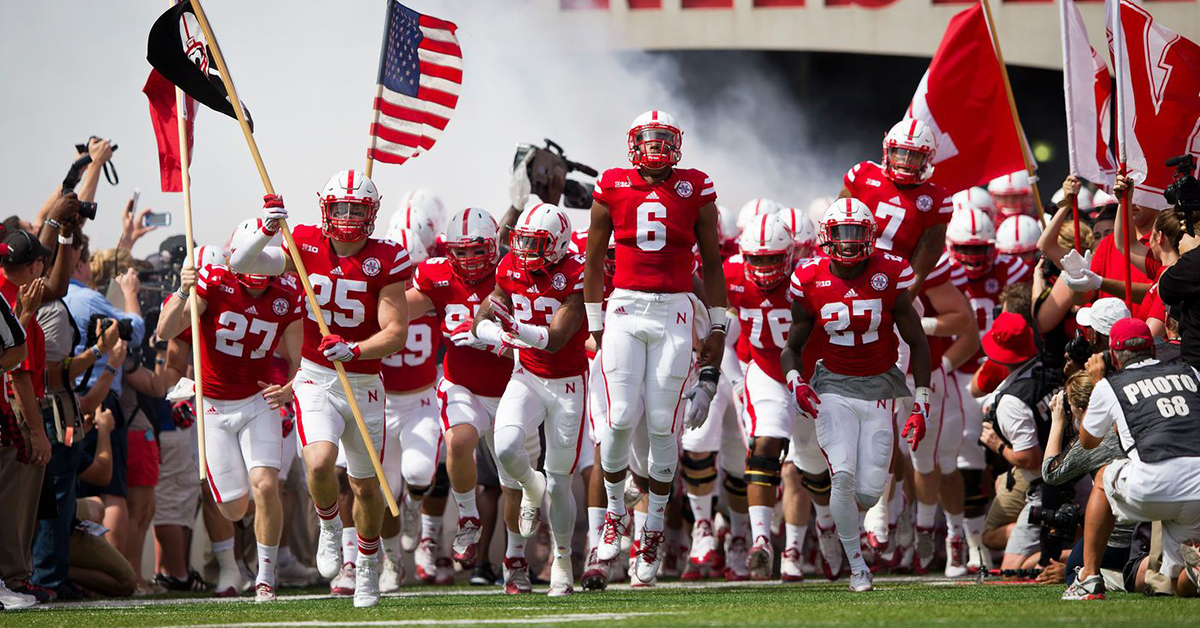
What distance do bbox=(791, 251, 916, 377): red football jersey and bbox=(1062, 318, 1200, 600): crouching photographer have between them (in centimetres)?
164

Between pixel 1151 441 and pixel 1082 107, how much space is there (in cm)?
273

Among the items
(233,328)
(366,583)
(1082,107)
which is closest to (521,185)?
(233,328)

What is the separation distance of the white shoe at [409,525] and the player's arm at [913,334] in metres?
3.35

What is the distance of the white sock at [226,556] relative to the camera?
9.59 meters

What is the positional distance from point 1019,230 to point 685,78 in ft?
22.2

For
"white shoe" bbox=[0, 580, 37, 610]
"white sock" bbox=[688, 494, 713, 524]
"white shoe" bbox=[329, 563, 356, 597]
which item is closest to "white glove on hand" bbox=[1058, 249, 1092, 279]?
"white sock" bbox=[688, 494, 713, 524]

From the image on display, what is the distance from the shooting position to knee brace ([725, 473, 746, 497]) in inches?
413

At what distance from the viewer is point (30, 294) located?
340 inches

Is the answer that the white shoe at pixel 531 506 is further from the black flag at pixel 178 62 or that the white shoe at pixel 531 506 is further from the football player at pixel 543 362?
the black flag at pixel 178 62

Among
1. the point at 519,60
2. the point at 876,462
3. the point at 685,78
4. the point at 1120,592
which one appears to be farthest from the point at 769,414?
the point at 685,78

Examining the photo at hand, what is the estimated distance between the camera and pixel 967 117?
10.7 m

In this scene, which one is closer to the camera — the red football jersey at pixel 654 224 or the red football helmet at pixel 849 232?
the red football jersey at pixel 654 224

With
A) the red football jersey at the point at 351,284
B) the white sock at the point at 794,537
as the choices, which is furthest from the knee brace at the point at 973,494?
the red football jersey at the point at 351,284

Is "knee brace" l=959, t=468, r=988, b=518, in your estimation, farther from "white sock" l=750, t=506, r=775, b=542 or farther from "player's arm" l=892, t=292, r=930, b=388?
"player's arm" l=892, t=292, r=930, b=388
